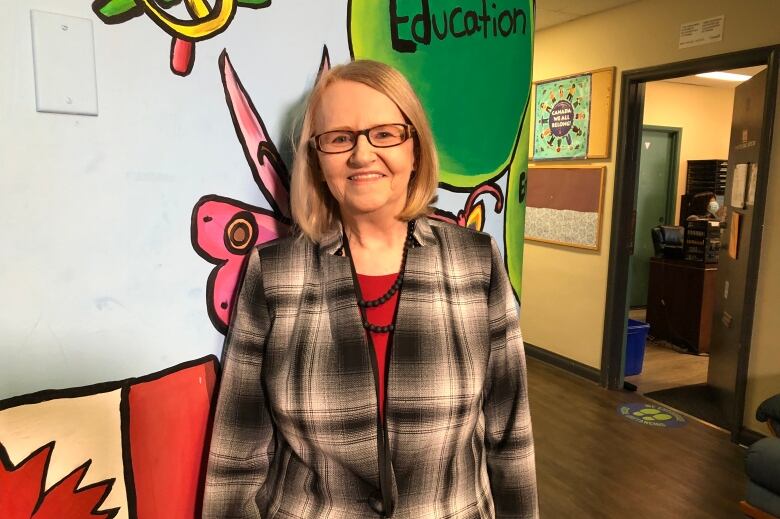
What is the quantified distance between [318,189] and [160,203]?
0.26 meters

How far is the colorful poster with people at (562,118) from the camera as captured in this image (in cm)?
366

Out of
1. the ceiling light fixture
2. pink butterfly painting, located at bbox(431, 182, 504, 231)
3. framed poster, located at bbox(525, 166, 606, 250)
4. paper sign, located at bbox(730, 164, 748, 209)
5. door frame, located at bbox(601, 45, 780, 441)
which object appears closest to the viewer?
pink butterfly painting, located at bbox(431, 182, 504, 231)

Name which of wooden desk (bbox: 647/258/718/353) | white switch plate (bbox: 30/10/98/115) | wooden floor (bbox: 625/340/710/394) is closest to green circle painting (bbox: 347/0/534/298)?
white switch plate (bbox: 30/10/98/115)

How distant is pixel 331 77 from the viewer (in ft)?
3.02

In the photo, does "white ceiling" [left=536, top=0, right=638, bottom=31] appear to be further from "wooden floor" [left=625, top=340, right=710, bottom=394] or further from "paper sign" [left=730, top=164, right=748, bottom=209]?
"wooden floor" [left=625, top=340, right=710, bottom=394]

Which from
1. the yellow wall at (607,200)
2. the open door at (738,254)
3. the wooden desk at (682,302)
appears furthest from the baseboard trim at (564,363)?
the wooden desk at (682,302)

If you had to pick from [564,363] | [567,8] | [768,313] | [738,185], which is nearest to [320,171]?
[768,313]

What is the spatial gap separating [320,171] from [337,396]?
0.38 metres

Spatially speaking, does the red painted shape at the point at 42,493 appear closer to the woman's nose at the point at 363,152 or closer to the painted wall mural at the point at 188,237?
the painted wall mural at the point at 188,237

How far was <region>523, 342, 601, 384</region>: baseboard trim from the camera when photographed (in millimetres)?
3687

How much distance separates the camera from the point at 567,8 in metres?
3.47

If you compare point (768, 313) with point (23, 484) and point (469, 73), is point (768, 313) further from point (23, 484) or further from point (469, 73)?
point (23, 484)

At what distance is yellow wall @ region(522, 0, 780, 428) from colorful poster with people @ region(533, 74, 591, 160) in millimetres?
107

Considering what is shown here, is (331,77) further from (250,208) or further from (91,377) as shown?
(91,377)
